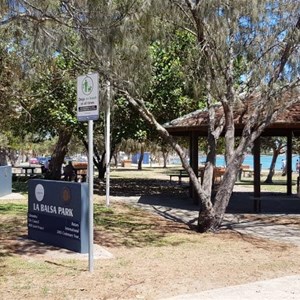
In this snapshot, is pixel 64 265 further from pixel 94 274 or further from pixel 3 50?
pixel 3 50

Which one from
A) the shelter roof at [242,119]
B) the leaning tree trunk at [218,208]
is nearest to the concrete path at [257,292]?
the leaning tree trunk at [218,208]

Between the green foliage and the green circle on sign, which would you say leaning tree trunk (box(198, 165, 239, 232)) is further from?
the green foliage

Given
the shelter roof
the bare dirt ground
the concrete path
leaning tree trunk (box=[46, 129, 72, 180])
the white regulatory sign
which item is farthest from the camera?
leaning tree trunk (box=[46, 129, 72, 180])

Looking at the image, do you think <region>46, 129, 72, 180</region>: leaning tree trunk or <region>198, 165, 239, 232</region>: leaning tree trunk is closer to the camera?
<region>198, 165, 239, 232</region>: leaning tree trunk

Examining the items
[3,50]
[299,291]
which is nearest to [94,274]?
[299,291]

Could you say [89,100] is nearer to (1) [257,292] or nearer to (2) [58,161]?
(1) [257,292]

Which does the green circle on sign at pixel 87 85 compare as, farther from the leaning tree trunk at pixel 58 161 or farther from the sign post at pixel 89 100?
the leaning tree trunk at pixel 58 161

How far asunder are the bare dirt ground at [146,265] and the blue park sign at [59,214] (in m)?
0.37

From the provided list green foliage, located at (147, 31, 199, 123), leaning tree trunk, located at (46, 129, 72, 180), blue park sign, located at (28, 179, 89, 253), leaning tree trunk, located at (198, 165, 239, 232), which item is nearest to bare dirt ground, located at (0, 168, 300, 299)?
leaning tree trunk, located at (198, 165, 239, 232)

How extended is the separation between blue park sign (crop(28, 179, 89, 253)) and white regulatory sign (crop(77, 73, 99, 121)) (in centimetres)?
152

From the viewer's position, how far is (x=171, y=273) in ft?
23.6

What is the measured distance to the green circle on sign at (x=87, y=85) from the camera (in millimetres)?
6804

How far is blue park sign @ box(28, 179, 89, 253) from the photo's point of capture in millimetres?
7977

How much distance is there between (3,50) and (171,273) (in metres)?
7.97
